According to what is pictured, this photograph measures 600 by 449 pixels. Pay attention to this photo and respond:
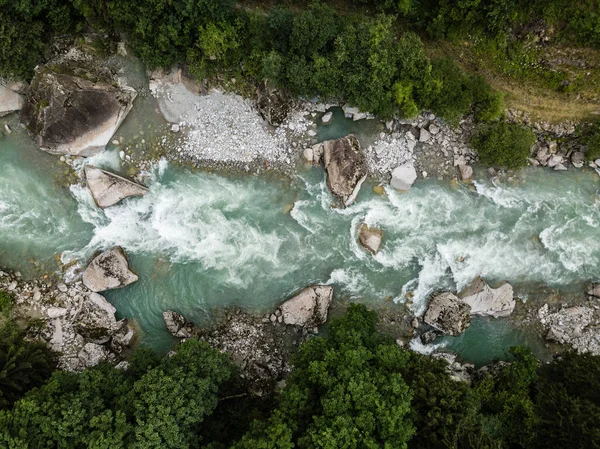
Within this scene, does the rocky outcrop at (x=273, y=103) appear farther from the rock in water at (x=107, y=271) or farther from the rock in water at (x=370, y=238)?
the rock in water at (x=107, y=271)

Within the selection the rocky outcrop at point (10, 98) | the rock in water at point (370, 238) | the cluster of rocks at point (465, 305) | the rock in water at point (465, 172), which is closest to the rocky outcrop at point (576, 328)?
the cluster of rocks at point (465, 305)

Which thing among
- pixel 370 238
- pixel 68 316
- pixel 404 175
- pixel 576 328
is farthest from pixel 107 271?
pixel 576 328

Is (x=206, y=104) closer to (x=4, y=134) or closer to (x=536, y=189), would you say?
(x=4, y=134)

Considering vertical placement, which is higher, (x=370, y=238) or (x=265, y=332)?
(x=370, y=238)

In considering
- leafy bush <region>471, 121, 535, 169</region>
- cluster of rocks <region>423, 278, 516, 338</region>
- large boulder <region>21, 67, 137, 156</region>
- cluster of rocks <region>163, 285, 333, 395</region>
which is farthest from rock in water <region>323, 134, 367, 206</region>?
large boulder <region>21, 67, 137, 156</region>

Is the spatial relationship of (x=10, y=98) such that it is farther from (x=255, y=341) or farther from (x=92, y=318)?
(x=255, y=341)

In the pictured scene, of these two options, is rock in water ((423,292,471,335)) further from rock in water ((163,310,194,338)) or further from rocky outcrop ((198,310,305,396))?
rock in water ((163,310,194,338))
